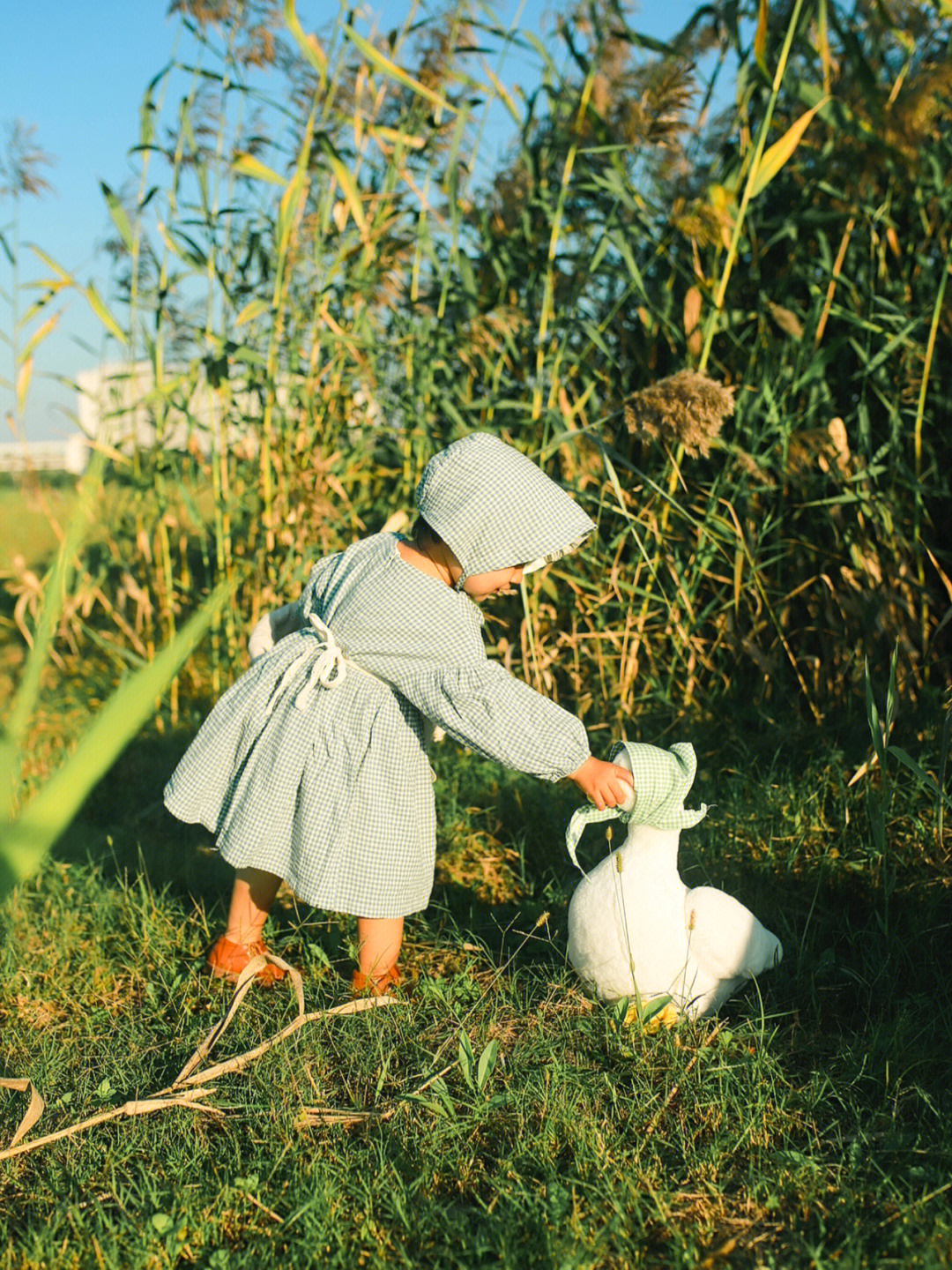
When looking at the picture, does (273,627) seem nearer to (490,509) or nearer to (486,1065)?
(490,509)

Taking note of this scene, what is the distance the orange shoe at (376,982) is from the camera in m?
2.02

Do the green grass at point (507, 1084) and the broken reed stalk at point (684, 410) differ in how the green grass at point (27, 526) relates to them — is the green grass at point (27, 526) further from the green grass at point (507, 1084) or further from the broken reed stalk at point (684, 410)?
the broken reed stalk at point (684, 410)

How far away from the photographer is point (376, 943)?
2061 millimetres

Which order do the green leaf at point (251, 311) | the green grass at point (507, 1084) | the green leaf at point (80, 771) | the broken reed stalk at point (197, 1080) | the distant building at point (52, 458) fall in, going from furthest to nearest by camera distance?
the distant building at point (52, 458) → the green leaf at point (251, 311) → the broken reed stalk at point (197, 1080) → the green grass at point (507, 1084) → the green leaf at point (80, 771)

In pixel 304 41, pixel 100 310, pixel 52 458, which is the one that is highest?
pixel 304 41

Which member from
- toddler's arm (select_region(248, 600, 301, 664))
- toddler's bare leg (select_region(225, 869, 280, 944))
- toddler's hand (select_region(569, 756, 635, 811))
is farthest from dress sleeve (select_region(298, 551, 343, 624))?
toddler's hand (select_region(569, 756, 635, 811))

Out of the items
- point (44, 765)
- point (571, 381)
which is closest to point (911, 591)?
point (571, 381)

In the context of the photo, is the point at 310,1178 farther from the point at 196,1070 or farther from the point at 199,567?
the point at 199,567

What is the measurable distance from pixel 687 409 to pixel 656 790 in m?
0.93

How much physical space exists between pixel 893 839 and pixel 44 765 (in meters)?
2.47

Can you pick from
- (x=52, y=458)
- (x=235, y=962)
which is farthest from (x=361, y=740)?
(x=52, y=458)

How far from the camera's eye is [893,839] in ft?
→ 7.74

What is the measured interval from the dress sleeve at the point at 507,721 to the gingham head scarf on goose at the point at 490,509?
233 millimetres

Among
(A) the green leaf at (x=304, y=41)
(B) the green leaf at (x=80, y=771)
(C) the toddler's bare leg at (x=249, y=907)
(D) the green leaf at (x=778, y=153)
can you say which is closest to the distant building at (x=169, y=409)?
(A) the green leaf at (x=304, y=41)
